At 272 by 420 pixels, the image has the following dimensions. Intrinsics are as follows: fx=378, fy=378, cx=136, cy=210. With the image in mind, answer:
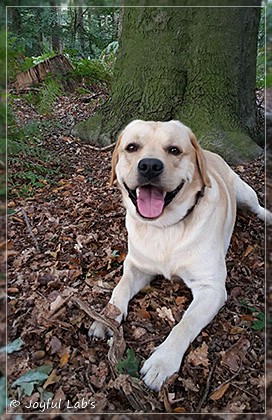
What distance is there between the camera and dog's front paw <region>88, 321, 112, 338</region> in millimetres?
2268

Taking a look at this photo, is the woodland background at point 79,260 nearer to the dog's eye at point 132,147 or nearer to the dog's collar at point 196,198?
the dog's collar at point 196,198

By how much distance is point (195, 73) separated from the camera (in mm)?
3477

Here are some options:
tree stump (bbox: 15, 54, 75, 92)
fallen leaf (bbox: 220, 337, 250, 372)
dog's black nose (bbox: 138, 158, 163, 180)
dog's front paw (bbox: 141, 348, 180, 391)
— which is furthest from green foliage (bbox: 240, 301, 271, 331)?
Answer: tree stump (bbox: 15, 54, 75, 92)

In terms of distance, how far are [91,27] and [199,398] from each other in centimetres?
239

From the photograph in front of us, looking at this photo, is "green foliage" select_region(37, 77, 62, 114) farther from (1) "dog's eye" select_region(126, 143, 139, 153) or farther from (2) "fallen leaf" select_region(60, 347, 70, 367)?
(2) "fallen leaf" select_region(60, 347, 70, 367)

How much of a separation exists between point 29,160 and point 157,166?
2.21m

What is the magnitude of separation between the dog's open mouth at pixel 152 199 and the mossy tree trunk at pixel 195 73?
4.75 feet

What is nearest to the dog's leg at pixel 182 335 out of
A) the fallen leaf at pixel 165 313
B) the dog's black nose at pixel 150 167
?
the fallen leaf at pixel 165 313

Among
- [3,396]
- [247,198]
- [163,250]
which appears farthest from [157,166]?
[247,198]

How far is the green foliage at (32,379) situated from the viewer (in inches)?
72.0

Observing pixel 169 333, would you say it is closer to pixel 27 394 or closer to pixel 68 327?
pixel 68 327

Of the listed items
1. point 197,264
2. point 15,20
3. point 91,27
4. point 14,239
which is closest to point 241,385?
point 197,264

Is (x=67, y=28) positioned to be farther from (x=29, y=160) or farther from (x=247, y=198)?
(x=247, y=198)

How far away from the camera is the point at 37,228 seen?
341 cm
